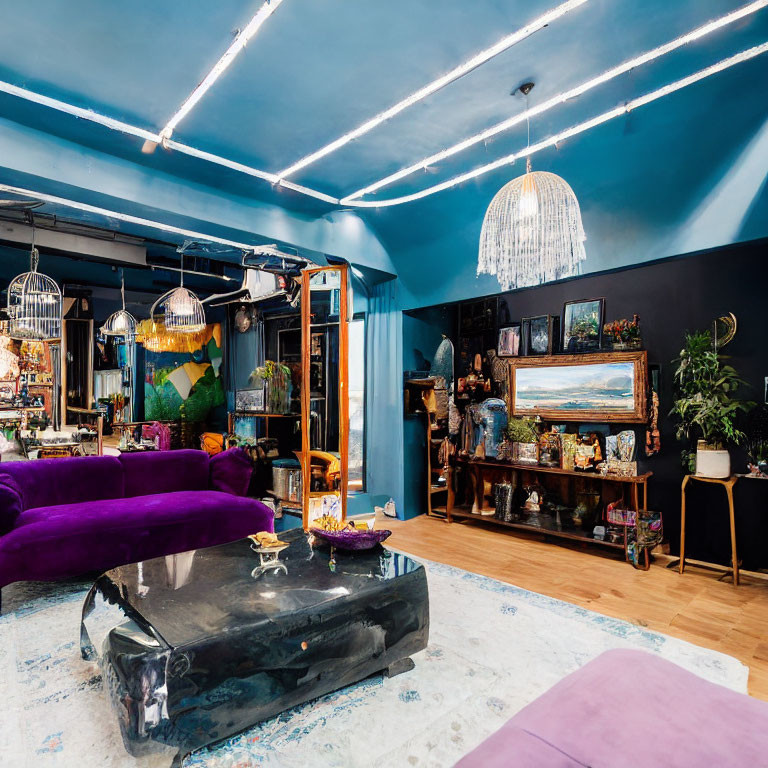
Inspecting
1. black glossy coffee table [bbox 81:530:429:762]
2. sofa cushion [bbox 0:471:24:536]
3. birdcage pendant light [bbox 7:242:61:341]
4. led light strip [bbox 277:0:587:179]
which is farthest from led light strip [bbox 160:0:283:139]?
black glossy coffee table [bbox 81:530:429:762]

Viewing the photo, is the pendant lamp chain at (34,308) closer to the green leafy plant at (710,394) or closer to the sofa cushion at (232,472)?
the sofa cushion at (232,472)

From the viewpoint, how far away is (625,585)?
3.62 m

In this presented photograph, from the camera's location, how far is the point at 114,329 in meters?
6.04

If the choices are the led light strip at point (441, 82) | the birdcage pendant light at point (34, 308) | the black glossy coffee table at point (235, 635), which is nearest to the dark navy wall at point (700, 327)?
the led light strip at point (441, 82)

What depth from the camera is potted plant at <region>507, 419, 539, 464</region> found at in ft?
16.2

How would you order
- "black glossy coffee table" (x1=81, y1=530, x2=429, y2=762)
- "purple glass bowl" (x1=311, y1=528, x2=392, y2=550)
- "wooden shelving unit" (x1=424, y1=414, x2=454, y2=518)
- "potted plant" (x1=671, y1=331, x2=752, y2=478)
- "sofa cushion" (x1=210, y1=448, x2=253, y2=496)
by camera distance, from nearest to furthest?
"black glossy coffee table" (x1=81, y1=530, x2=429, y2=762) < "purple glass bowl" (x1=311, y1=528, x2=392, y2=550) < "potted plant" (x1=671, y1=331, x2=752, y2=478) < "sofa cushion" (x1=210, y1=448, x2=253, y2=496) < "wooden shelving unit" (x1=424, y1=414, x2=454, y2=518)

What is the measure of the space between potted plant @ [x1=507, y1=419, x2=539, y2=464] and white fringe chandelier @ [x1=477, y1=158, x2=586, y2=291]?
2.49 m

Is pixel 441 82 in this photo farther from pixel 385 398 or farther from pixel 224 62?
pixel 385 398

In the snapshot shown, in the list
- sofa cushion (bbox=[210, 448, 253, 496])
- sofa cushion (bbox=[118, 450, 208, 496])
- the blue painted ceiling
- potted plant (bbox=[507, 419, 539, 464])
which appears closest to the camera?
the blue painted ceiling

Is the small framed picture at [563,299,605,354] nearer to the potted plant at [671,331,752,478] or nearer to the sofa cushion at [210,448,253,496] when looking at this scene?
the potted plant at [671,331,752,478]

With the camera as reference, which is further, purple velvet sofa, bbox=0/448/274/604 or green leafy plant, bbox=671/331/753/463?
green leafy plant, bbox=671/331/753/463

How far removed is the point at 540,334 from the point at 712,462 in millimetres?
1983

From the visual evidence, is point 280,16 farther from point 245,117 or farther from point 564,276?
point 564,276

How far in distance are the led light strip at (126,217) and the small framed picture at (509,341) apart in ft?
8.78
